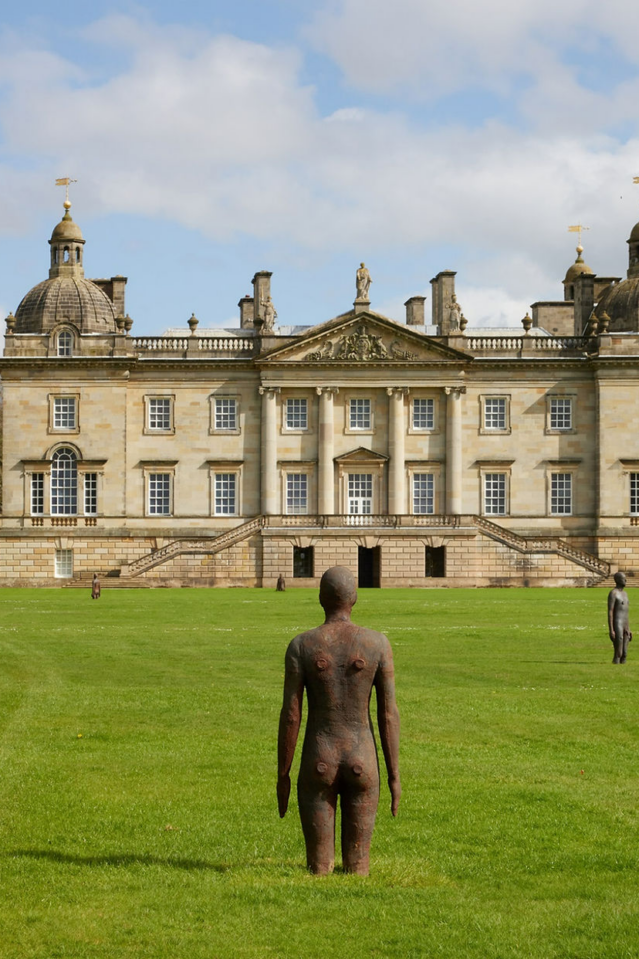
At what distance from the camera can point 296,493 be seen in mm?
71812

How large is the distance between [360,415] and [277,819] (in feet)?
192

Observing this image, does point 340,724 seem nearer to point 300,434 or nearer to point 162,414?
point 300,434

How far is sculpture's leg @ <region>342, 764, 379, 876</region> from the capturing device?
10797 mm

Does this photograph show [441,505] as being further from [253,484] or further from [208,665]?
[208,665]

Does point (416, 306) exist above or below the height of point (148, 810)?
above

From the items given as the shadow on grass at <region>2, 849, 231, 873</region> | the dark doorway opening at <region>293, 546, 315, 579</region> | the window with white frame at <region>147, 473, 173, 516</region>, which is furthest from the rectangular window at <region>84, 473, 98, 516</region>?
the shadow on grass at <region>2, 849, 231, 873</region>

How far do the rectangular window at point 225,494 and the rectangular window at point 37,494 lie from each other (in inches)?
337

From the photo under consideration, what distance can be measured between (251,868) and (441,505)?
60677 millimetres

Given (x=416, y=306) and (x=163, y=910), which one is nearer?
(x=163, y=910)

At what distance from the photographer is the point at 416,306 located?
78.5 m

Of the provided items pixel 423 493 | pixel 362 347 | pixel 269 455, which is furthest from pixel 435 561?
pixel 362 347

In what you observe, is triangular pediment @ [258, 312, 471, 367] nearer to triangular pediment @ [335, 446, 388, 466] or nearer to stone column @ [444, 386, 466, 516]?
stone column @ [444, 386, 466, 516]

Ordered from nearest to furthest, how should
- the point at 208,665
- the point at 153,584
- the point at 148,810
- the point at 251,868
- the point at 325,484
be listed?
the point at 251,868 < the point at 148,810 < the point at 208,665 < the point at 153,584 < the point at 325,484

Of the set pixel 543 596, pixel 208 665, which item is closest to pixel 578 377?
pixel 543 596
